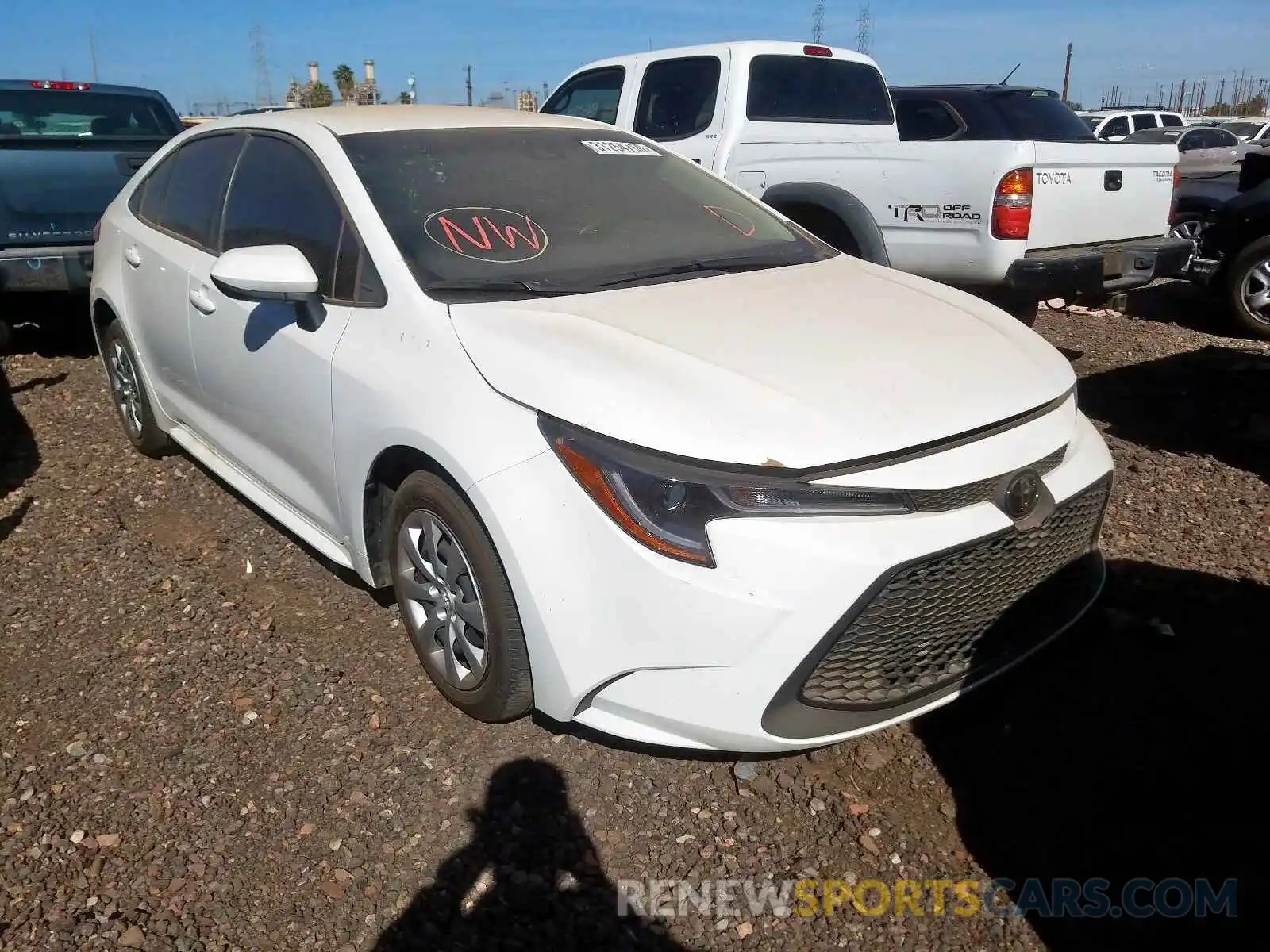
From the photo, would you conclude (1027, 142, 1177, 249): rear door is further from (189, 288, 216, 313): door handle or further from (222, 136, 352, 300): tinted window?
(189, 288, 216, 313): door handle

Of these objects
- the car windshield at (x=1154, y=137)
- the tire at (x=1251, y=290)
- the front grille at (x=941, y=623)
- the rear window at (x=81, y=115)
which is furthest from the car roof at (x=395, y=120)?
the car windshield at (x=1154, y=137)

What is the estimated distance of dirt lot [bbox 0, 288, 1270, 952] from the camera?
231cm

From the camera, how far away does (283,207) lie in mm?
3520

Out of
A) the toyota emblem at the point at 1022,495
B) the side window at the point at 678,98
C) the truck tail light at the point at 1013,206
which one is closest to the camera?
the toyota emblem at the point at 1022,495

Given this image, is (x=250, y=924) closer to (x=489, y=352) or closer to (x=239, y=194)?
(x=489, y=352)

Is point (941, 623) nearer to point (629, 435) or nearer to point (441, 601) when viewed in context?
point (629, 435)

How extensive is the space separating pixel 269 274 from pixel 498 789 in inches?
64.1

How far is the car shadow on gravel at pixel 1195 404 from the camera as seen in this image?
5.09 meters

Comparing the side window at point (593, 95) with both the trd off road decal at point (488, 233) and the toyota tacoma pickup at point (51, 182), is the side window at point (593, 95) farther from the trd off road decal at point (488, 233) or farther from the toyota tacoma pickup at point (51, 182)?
the trd off road decal at point (488, 233)

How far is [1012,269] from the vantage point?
5.73 m

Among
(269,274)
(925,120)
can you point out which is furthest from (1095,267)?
(269,274)

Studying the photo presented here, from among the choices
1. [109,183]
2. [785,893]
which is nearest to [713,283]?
[785,893]

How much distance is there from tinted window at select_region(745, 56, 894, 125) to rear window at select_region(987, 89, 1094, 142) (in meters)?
1.01

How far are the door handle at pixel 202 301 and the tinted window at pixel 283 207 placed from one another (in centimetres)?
20
